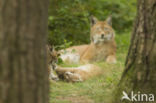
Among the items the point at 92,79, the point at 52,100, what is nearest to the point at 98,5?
the point at 92,79

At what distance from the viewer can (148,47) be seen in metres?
4.12

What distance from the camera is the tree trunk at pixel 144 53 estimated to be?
412cm

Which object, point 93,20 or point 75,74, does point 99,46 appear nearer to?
point 93,20

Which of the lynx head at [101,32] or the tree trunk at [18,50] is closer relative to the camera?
the tree trunk at [18,50]

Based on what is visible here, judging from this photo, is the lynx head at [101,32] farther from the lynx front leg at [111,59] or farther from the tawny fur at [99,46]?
the lynx front leg at [111,59]

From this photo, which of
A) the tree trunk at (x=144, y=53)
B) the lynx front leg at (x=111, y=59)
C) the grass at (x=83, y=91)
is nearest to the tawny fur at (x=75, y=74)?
the grass at (x=83, y=91)

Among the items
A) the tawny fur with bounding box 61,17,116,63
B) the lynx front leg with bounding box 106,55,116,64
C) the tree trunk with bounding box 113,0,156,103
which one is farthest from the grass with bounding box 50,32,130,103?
the tawny fur with bounding box 61,17,116,63

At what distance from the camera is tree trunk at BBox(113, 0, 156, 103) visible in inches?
162

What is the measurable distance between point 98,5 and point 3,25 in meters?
11.3

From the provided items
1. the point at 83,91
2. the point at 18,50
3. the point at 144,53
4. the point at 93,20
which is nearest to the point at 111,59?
the point at 93,20

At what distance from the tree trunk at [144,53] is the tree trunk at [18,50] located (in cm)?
175

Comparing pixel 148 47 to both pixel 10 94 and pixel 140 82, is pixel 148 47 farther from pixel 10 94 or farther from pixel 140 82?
pixel 10 94

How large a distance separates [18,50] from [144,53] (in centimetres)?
193

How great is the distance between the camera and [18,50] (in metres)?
2.73
